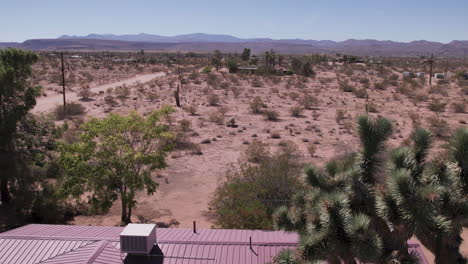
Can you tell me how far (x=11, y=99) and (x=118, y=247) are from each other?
7.71 meters

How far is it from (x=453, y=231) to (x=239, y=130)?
24087mm

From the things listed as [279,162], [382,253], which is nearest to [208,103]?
[279,162]

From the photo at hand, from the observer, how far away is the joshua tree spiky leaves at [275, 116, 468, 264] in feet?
24.7

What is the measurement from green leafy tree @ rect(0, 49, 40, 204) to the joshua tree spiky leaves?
10.4 metres

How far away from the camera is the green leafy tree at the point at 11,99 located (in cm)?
1530

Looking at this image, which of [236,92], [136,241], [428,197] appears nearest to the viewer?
[428,197]

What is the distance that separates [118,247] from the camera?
37.1 ft

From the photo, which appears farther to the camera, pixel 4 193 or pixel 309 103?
pixel 309 103

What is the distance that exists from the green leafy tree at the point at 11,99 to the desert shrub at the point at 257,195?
281 inches

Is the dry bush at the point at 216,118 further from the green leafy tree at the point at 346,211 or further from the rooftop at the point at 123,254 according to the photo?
→ the green leafy tree at the point at 346,211

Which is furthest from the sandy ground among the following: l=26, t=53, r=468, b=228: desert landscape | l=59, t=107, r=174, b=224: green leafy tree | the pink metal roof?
the pink metal roof

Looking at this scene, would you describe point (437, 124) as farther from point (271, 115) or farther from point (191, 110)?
point (191, 110)

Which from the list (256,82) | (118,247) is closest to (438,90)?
(256,82)

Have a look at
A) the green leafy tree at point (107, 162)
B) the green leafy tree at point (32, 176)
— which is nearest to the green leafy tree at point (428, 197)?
the green leafy tree at point (107, 162)
